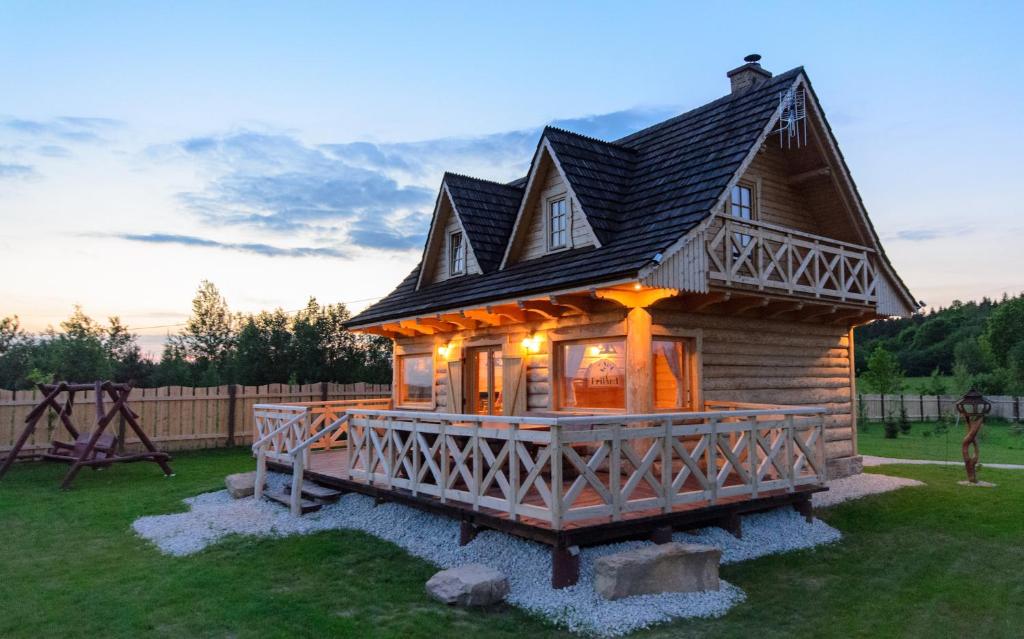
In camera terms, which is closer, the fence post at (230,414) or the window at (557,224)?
the window at (557,224)

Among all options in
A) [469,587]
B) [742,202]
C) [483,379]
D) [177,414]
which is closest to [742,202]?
[742,202]

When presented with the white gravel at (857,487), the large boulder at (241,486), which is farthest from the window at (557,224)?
the large boulder at (241,486)

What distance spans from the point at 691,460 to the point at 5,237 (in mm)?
17118

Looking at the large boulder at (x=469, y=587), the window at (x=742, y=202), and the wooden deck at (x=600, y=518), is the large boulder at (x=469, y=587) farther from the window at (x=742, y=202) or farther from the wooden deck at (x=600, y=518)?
the window at (x=742, y=202)

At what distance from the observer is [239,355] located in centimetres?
2497

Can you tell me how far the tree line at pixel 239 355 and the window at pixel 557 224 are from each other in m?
13.5

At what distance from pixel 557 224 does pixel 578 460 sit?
22.0ft

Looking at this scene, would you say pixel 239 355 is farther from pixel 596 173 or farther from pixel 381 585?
pixel 381 585

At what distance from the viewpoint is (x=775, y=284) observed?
10656 millimetres

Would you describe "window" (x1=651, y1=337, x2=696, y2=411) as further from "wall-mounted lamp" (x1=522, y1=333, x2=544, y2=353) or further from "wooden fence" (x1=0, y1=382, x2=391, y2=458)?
"wooden fence" (x1=0, y1=382, x2=391, y2=458)

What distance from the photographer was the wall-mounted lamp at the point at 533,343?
11805 millimetres

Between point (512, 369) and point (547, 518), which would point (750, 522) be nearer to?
point (547, 518)

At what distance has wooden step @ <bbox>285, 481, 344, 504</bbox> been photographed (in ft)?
33.4

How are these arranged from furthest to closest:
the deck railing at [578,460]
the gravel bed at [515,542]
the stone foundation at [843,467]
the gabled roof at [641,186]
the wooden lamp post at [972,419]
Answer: the stone foundation at [843,467] → the wooden lamp post at [972,419] → the gabled roof at [641,186] → the deck railing at [578,460] → the gravel bed at [515,542]
